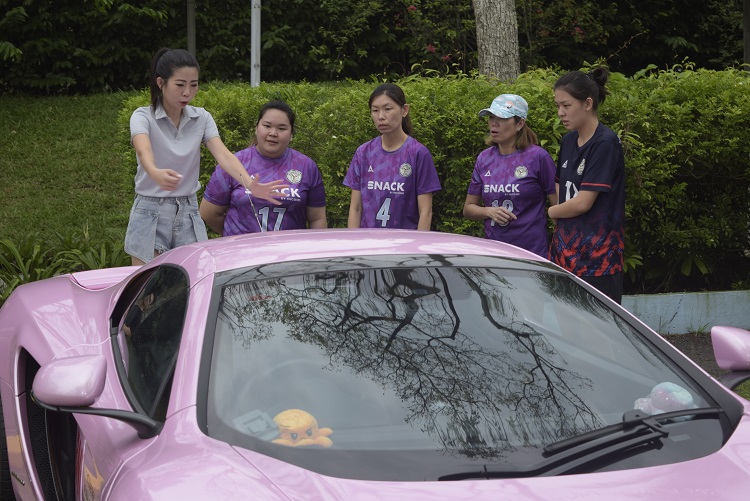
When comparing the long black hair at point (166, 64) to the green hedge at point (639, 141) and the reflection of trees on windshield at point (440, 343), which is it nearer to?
the green hedge at point (639, 141)

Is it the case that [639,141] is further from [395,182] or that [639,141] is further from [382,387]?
[382,387]

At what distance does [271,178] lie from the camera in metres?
5.95

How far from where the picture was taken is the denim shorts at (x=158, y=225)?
5941 mm

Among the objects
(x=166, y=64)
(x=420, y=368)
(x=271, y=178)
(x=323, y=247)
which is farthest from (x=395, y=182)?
(x=420, y=368)

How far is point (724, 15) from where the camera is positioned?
63.2ft

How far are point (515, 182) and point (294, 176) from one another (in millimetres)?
1270

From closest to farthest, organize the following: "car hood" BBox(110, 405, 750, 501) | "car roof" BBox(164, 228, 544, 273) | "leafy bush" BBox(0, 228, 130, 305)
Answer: "car hood" BBox(110, 405, 750, 501), "car roof" BBox(164, 228, 544, 273), "leafy bush" BBox(0, 228, 130, 305)

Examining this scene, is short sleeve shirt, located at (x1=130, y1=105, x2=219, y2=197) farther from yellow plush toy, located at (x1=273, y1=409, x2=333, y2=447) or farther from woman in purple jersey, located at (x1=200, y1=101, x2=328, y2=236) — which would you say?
yellow plush toy, located at (x1=273, y1=409, x2=333, y2=447)

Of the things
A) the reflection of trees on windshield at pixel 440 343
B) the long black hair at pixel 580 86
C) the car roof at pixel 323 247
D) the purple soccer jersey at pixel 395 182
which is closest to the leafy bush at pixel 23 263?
the purple soccer jersey at pixel 395 182

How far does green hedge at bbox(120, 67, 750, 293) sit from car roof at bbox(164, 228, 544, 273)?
12.4ft

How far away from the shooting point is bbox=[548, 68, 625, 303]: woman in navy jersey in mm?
5504

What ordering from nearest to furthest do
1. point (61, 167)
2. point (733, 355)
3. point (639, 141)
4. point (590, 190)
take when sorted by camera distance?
point (733, 355) → point (590, 190) → point (639, 141) → point (61, 167)

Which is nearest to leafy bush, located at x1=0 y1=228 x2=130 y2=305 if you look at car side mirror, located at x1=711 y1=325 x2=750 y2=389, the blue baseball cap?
the blue baseball cap

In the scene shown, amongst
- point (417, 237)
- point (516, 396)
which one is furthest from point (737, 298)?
point (516, 396)
